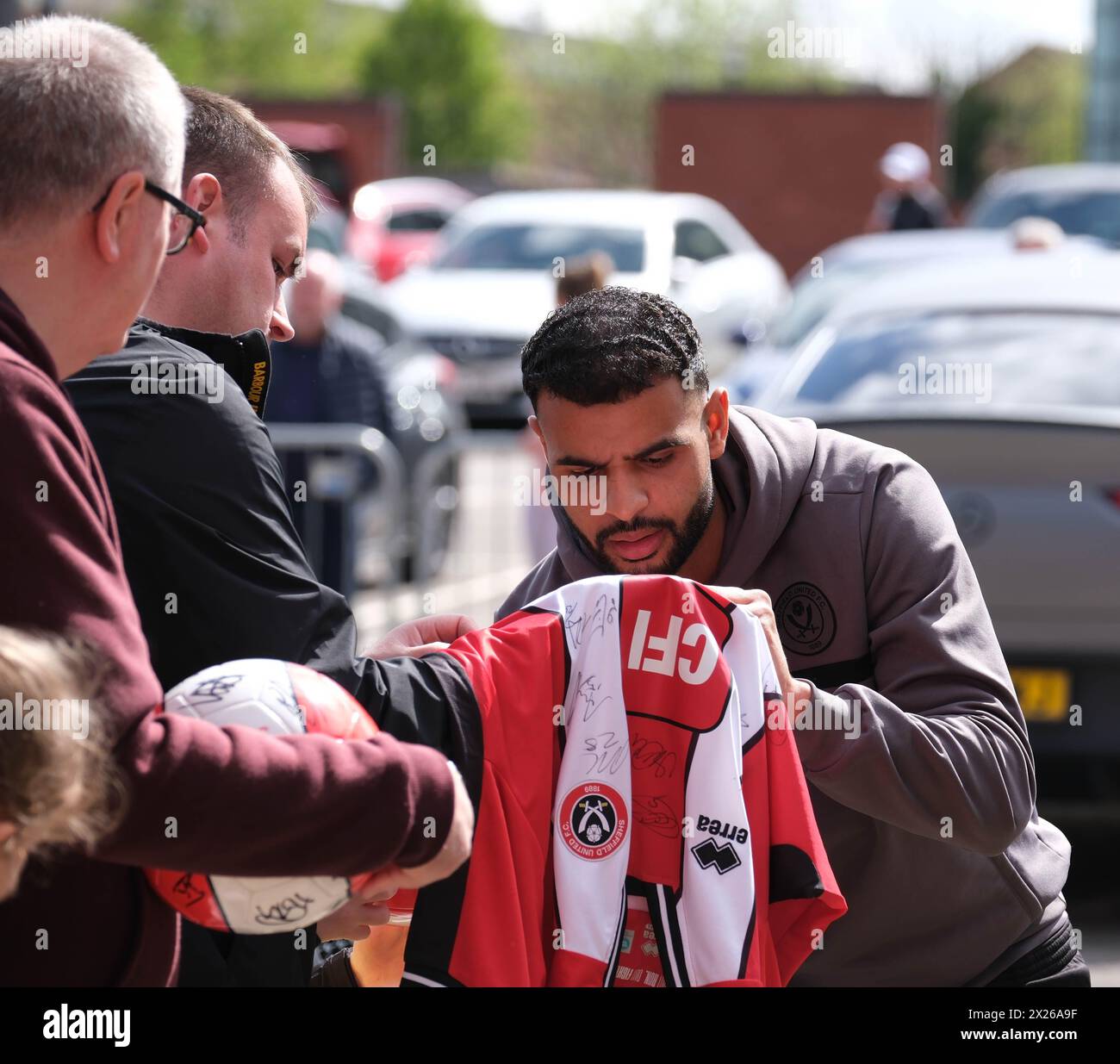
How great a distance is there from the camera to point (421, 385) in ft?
36.3

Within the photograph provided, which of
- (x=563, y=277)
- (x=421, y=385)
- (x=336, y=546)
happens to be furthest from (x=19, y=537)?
(x=421, y=385)

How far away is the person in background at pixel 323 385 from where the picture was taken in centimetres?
859

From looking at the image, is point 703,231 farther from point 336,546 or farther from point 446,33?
point 446,33

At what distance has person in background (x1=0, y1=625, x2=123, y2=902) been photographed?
5.83ft

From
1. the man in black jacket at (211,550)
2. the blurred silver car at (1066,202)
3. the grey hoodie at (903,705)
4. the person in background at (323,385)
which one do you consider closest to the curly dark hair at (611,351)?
the grey hoodie at (903,705)

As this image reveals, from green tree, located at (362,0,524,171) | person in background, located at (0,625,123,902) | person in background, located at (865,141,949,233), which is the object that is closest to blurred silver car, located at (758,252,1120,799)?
person in background, located at (0,625,123,902)

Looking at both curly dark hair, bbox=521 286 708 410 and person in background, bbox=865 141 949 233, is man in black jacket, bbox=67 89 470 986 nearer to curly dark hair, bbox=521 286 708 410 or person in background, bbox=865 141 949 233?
curly dark hair, bbox=521 286 708 410

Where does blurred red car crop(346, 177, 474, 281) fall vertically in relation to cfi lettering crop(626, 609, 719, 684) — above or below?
above

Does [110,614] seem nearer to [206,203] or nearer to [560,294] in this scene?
[206,203]

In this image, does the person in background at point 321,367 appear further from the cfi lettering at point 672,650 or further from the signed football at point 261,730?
the signed football at point 261,730

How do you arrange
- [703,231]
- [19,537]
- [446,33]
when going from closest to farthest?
[19,537]
[703,231]
[446,33]

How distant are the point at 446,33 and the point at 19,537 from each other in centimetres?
5685

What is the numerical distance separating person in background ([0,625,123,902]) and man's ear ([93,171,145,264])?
480 millimetres

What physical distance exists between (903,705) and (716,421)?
25.0 inches
